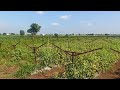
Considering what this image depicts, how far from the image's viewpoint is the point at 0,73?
30.6ft

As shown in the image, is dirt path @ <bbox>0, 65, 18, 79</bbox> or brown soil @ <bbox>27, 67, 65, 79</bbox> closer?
brown soil @ <bbox>27, 67, 65, 79</bbox>

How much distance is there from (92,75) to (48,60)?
279cm

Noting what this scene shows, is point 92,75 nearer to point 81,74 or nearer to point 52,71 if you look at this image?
point 81,74

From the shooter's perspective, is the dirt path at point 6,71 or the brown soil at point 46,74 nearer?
the brown soil at point 46,74

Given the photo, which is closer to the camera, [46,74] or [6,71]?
[46,74]

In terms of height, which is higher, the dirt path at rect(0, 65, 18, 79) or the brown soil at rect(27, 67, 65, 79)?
the brown soil at rect(27, 67, 65, 79)

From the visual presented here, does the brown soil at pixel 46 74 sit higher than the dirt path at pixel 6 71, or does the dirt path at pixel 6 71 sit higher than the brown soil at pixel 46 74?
the brown soil at pixel 46 74

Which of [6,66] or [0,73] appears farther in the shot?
[6,66]
